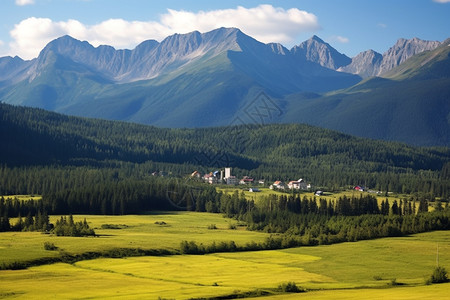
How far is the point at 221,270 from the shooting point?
94.2 meters

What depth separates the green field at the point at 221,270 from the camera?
76.7m

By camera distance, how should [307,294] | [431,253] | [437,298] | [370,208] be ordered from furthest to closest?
1. [370,208]
2. [431,253]
3. [307,294]
4. [437,298]

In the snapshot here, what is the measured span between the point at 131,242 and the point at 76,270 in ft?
78.0

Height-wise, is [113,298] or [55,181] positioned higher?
[55,181]

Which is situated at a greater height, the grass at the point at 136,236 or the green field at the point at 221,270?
the grass at the point at 136,236

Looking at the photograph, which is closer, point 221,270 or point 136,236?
point 221,270

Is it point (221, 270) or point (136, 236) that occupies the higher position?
point (136, 236)

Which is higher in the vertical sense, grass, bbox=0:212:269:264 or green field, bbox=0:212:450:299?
grass, bbox=0:212:269:264

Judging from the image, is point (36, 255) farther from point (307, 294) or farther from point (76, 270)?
point (307, 294)

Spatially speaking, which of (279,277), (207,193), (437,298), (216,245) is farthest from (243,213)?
(437,298)

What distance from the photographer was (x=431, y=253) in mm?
110562

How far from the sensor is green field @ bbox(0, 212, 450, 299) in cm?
7669

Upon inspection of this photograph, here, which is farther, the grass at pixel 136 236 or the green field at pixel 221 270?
the grass at pixel 136 236

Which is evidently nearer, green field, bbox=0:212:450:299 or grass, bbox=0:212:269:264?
green field, bbox=0:212:450:299
